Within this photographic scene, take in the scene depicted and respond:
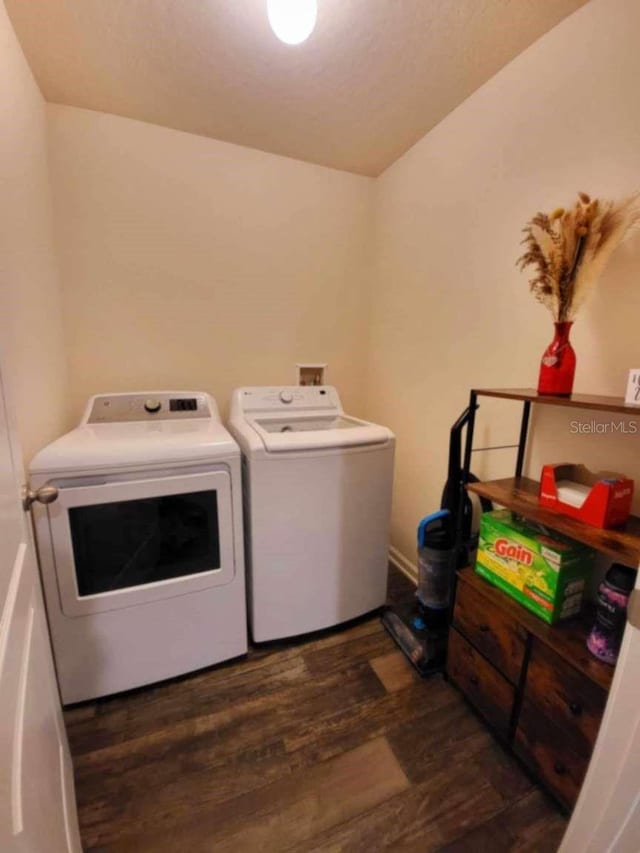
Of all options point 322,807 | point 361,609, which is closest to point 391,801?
point 322,807

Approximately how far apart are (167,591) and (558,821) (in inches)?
55.3

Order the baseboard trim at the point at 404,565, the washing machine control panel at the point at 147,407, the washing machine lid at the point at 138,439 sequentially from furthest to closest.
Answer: the baseboard trim at the point at 404,565 → the washing machine control panel at the point at 147,407 → the washing machine lid at the point at 138,439

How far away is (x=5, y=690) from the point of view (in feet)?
1.58

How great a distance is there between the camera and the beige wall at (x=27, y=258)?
1.17 meters

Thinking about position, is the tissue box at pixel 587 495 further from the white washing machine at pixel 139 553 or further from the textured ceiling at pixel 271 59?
the textured ceiling at pixel 271 59

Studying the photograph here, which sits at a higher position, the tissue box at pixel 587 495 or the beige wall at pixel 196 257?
the beige wall at pixel 196 257

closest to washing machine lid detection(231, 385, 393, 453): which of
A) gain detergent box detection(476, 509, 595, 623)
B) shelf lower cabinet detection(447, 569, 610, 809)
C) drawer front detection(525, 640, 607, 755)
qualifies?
gain detergent box detection(476, 509, 595, 623)

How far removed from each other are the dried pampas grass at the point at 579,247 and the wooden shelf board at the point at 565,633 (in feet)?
3.03

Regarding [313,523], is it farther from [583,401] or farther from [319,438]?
[583,401]

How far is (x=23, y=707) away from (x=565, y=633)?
51.5 inches

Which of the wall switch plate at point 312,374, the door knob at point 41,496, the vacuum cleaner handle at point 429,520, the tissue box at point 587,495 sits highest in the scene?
the wall switch plate at point 312,374

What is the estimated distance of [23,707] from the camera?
565 millimetres

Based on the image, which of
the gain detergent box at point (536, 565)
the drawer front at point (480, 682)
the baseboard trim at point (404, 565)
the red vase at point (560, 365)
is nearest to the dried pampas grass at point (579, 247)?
the red vase at point (560, 365)

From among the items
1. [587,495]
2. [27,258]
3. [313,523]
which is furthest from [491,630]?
[27,258]
